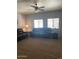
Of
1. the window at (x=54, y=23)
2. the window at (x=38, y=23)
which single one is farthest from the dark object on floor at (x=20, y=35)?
the window at (x=54, y=23)

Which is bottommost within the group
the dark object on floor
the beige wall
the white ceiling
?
the dark object on floor

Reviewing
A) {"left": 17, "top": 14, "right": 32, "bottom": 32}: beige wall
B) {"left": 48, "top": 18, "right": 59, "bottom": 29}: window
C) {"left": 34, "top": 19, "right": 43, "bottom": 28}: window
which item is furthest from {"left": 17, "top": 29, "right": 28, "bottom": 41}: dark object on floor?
{"left": 48, "top": 18, "right": 59, "bottom": 29}: window

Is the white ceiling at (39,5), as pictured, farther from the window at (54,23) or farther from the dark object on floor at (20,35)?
the dark object on floor at (20,35)

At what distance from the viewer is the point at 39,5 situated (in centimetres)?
143

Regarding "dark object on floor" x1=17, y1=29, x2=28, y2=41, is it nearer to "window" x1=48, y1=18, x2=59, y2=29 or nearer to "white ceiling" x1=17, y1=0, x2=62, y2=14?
"white ceiling" x1=17, y1=0, x2=62, y2=14

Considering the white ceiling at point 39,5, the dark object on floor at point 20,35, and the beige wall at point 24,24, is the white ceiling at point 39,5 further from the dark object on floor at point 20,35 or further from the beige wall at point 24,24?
the dark object on floor at point 20,35

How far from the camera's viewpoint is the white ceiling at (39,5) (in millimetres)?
1426

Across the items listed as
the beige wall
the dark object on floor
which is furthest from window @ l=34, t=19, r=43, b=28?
the dark object on floor

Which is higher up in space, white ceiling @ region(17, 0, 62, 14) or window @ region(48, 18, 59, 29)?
white ceiling @ region(17, 0, 62, 14)

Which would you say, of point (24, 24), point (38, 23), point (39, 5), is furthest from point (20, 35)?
point (39, 5)

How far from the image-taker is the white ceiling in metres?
1.43

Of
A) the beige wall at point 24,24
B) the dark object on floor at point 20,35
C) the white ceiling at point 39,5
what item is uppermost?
the white ceiling at point 39,5

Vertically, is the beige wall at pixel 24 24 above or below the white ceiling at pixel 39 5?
below
